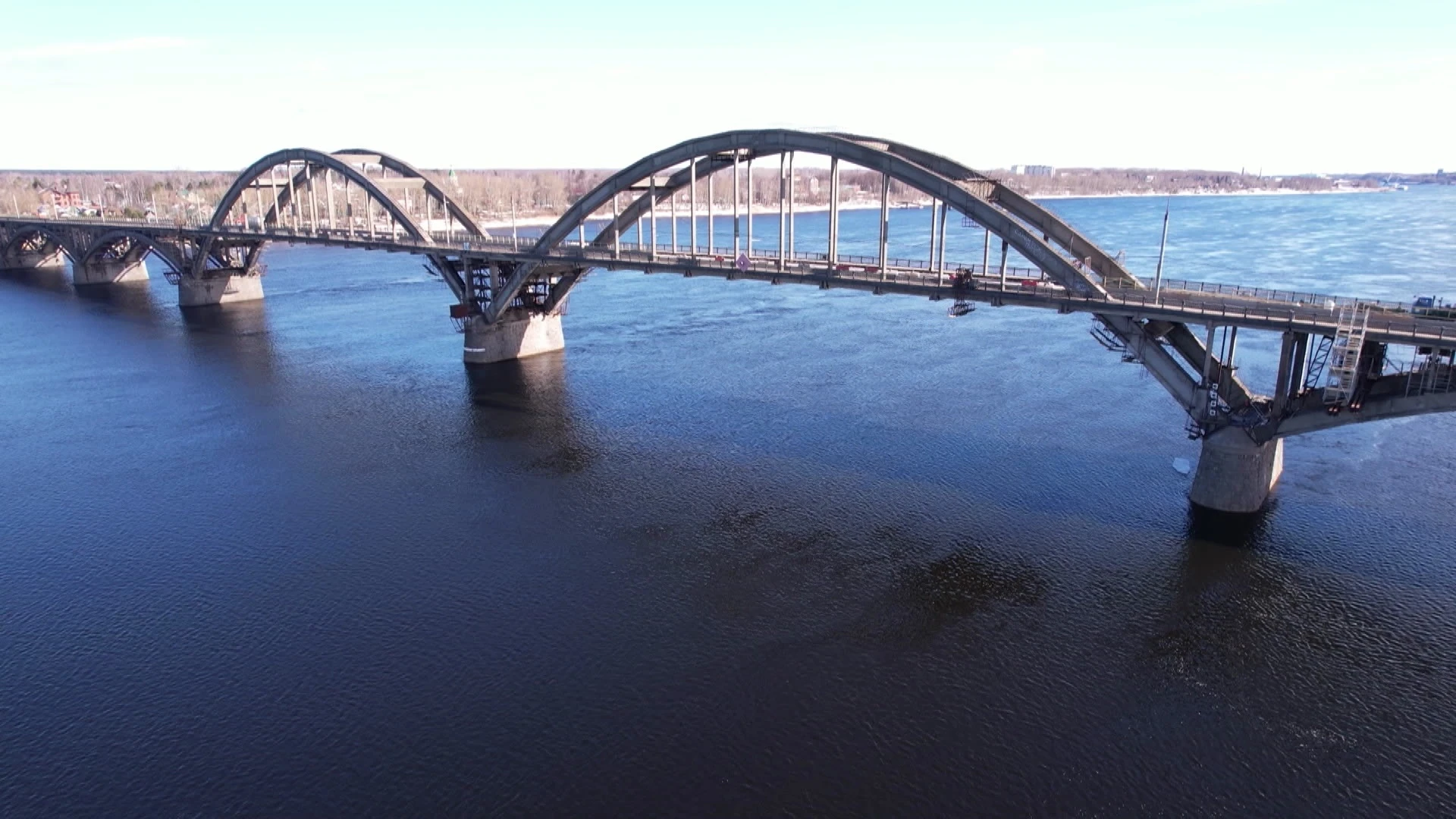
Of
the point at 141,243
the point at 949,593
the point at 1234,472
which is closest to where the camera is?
the point at 949,593

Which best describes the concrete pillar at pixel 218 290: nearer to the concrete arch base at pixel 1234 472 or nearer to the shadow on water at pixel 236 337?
the shadow on water at pixel 236 337

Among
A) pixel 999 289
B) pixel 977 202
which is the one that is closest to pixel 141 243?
pixel 977 202

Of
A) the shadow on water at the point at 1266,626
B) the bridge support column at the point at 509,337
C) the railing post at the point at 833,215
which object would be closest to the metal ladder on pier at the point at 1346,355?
the shadow on water at the point at 1266,626

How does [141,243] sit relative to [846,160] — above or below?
below

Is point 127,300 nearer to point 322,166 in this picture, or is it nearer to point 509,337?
point 322,166

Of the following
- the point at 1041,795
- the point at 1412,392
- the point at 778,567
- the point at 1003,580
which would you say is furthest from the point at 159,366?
the point at 1412,392
